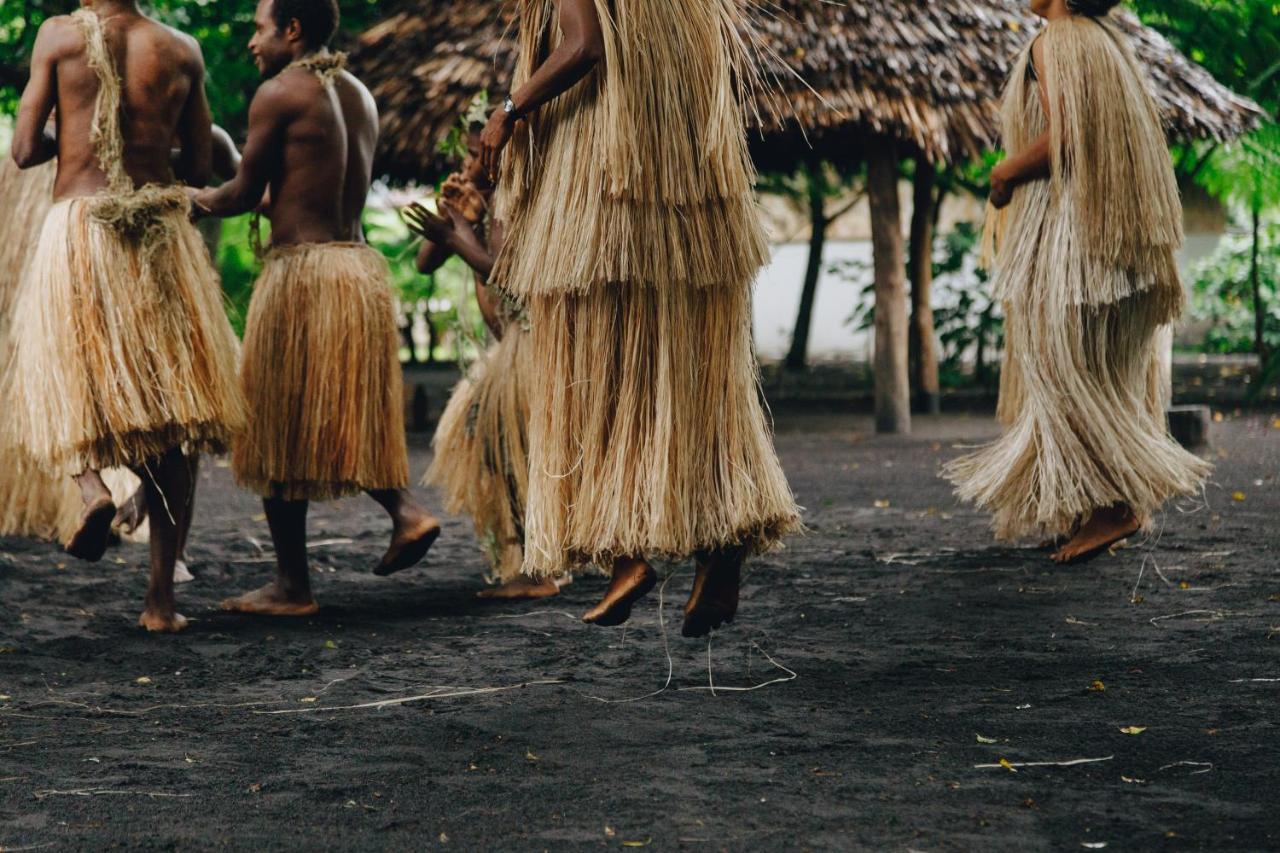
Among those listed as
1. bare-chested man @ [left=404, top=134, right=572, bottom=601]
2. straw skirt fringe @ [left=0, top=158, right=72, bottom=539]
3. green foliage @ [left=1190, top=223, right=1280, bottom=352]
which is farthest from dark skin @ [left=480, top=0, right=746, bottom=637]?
green foliage @ [left=1190, top=223, right=1280, bottom=352]

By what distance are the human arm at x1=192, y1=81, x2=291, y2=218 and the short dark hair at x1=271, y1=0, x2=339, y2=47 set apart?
178mm

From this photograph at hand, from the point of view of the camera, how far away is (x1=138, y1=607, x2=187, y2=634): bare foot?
4254 millimetres

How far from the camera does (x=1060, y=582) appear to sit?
4766 mm

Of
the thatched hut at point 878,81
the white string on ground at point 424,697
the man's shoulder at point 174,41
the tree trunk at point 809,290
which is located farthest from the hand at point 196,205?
the tree trunk at point 809,290

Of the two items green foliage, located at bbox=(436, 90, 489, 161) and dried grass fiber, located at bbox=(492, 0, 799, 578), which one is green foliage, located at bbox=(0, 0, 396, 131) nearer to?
green foliage, located at bbox=(436, 90, 489, 161)

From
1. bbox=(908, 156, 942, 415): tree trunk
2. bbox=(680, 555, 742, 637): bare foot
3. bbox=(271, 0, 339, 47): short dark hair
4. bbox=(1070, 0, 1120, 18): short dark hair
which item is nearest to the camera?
bbox=(680, 555, 742, 637): bare foot

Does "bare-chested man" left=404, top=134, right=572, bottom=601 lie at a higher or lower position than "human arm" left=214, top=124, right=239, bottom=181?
lower

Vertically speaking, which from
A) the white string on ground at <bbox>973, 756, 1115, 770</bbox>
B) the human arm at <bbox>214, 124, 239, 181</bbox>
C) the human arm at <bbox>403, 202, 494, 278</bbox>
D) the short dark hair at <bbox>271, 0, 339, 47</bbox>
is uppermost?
the short dark hair at <bbox>271, 0, 339, 47</bbox>

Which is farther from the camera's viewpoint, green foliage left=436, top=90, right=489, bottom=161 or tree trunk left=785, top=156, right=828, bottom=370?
tree trunk left=785, top=156, right=828, bottom=370

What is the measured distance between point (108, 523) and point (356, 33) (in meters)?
6.82

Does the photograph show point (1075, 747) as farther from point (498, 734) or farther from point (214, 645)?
point (214, 645)

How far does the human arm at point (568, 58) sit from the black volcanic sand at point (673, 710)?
4.20ft

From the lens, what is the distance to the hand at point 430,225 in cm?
409

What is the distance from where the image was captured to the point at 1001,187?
4.99 metres
